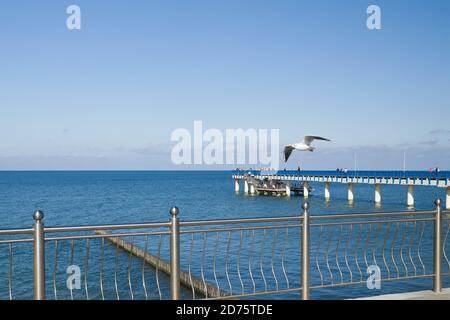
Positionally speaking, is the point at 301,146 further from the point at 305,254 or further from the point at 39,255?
the point at 39,255

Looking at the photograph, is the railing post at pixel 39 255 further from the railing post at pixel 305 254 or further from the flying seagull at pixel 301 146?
the flying seagull at pixel 301 146

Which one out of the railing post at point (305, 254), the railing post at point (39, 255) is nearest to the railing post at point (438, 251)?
the railing post at point (305, 254)

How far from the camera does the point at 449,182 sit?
48.7m

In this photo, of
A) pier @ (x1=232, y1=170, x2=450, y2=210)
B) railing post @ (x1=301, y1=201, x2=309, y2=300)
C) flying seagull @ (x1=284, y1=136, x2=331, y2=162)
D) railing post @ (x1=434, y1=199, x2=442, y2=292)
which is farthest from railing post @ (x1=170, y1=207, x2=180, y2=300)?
pier @ (x1=232, y1=170, x2=450, y2=210)

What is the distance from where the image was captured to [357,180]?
209ft

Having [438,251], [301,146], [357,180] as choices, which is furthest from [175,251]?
[357,180]

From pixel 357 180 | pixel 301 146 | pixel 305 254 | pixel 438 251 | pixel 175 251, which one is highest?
pixel 301 146

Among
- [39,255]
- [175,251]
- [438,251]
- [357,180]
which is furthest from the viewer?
[357,180]

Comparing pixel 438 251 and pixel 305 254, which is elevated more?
pixel 305 254

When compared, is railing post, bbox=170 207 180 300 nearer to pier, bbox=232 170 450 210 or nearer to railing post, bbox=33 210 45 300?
railing post, bbox=33 210 45 300

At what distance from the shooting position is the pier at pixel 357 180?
53.8m
